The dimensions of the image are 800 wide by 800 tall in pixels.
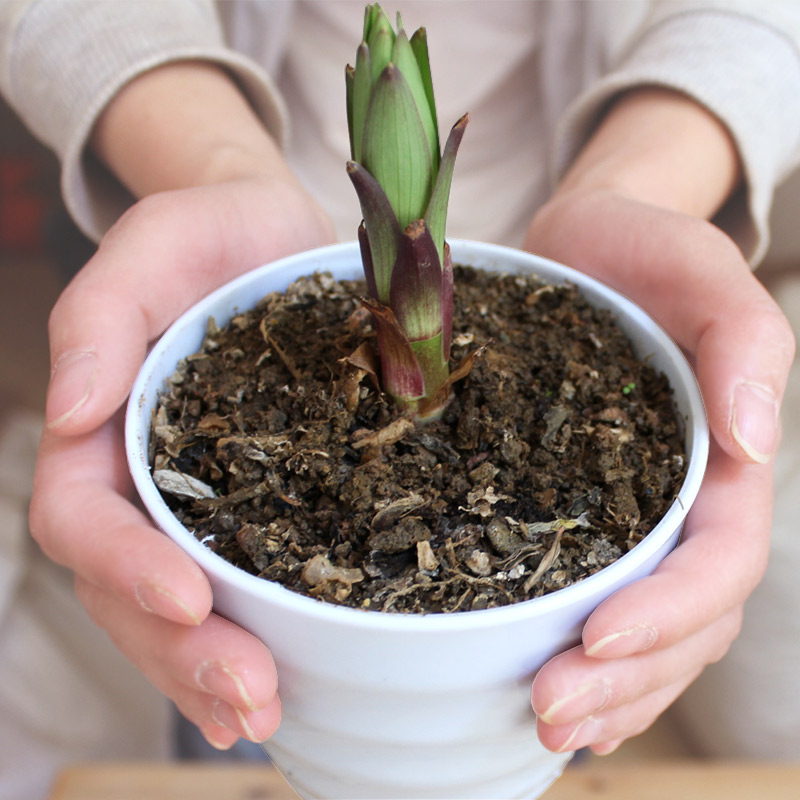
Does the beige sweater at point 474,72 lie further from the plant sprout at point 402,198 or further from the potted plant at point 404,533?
the plant sprout at point 402,198

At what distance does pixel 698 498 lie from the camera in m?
0.69

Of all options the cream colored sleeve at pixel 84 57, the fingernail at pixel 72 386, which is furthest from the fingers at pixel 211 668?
the cream colored sleeve at pixel 84 57

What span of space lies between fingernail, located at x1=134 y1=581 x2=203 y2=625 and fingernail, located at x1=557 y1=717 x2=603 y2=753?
28 cm

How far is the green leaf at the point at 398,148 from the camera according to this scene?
0.47 meters

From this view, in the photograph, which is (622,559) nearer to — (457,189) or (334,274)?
(334,274)

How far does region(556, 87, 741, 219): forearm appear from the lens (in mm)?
945

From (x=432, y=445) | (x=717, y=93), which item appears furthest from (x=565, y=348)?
(x=717, y=93)

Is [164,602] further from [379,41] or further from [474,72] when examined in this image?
[474,72]

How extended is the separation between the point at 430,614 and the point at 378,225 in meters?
0.25

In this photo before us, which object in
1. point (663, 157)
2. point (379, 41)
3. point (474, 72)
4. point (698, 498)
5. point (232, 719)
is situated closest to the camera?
point (379, 41)

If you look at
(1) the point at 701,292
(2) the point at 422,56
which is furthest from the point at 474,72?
(2) the point at 422,56

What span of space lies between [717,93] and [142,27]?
2.37ft

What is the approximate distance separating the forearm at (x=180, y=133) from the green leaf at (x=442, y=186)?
0.46 m

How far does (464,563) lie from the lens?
540 millimetres
